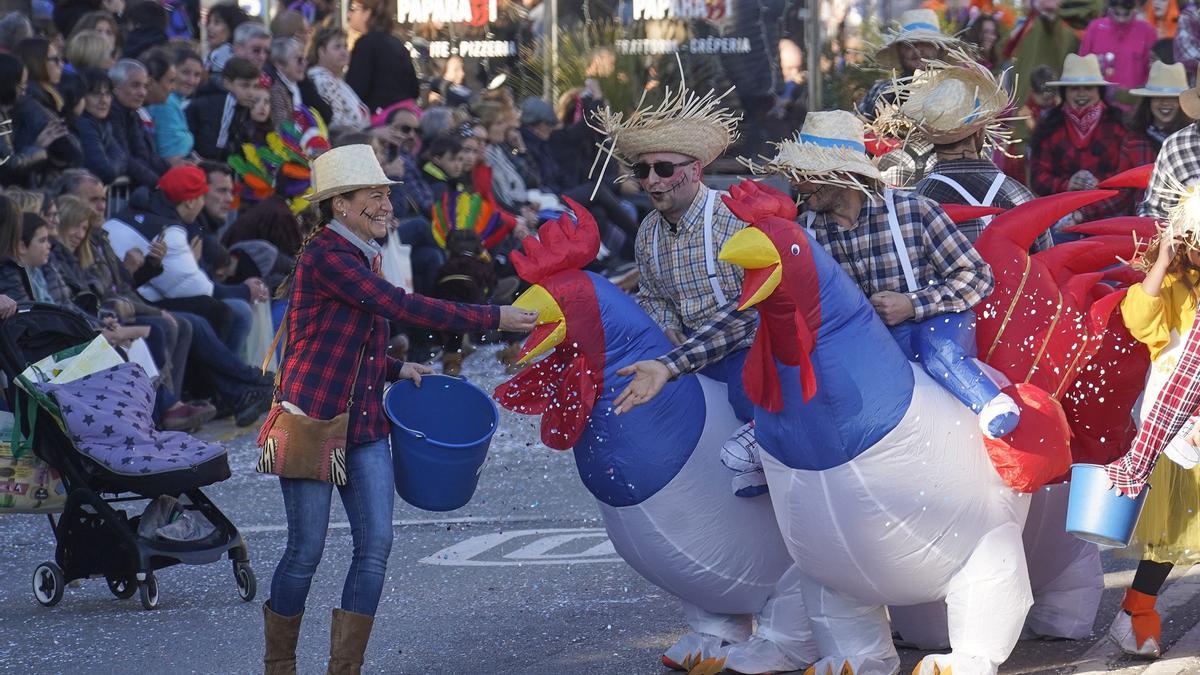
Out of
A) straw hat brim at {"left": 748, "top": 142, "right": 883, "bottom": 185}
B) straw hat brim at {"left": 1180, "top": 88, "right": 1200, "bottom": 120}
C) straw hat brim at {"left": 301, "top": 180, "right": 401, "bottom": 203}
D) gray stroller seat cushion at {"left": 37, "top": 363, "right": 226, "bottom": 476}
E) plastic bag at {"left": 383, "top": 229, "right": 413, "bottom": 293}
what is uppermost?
straw hat brim at {"left": 748, "top": 142, "right": 883, "bottom": 185}

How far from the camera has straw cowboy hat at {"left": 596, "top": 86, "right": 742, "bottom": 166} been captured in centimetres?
600

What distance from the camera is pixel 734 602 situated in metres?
5.88

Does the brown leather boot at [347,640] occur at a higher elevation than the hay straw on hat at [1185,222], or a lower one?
lower

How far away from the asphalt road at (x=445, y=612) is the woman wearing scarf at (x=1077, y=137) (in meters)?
4.30

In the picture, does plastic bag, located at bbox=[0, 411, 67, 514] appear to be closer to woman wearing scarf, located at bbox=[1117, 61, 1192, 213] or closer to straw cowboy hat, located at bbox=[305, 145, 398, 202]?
straw cowboy hat, located at bbox=[305, 145, 398, 202]

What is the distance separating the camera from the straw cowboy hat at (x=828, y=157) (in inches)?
216

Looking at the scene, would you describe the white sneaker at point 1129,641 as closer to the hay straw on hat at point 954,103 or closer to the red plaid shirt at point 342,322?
the hay straw on hat at point 954,103

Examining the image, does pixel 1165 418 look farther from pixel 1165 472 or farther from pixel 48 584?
pixel 48 584

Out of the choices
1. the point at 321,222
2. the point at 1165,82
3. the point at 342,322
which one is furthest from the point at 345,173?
the point at 1165,82

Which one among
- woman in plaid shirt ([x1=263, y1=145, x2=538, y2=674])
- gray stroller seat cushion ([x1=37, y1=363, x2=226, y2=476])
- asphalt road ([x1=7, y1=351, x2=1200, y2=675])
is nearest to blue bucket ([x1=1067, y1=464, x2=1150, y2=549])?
asphalt road ([x1=7, y1=351, x2=1200, y2=675])

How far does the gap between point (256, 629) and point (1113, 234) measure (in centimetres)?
342

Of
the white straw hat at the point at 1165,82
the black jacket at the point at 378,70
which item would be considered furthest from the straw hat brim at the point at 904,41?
the black jacket at the point at 378,70

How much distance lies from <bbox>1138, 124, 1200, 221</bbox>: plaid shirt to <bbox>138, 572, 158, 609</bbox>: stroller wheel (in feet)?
13.6

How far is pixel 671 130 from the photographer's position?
600 centimetres
